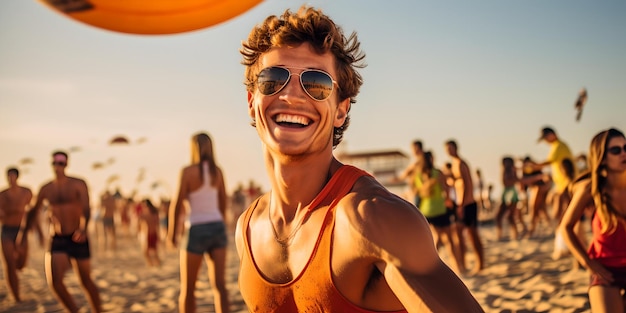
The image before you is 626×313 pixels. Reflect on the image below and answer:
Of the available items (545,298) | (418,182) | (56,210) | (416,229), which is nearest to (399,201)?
(416,229)

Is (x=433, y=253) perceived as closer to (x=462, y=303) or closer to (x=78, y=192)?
(x=462, y=303)

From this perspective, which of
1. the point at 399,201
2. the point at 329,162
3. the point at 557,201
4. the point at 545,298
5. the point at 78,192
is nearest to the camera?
the point at 399,201

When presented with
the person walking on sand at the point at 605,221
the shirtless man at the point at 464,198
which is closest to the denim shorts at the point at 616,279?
the person walking on sand at the point at 605,221

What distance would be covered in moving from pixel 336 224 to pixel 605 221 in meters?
2.69

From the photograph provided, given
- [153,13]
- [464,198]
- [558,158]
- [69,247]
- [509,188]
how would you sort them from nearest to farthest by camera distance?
[153,13] < [69,247] < [464,198] < [558,158] < [509,188]

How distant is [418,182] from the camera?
28.1 feet

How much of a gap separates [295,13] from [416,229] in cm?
93

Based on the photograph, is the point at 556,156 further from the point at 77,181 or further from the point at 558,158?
the point at 77,181

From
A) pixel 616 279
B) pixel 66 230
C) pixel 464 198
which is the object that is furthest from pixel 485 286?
pixel 66 230

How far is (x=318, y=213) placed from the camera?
1708 mm

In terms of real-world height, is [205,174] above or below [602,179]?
above

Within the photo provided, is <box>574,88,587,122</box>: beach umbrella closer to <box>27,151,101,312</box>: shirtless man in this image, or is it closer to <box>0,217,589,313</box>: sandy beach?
<box>0,217,589,313</box>: sandy beach

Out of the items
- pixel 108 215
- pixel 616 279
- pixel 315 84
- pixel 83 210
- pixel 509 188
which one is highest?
pixel 315 84

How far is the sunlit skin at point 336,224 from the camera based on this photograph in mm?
1381
